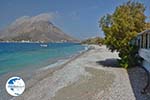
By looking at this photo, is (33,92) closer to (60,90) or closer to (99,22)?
(60,90)

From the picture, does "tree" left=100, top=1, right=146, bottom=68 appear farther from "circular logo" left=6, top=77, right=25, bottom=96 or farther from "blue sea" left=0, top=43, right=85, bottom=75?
"circular logo" left=6, top=77, right=25, bottom=96

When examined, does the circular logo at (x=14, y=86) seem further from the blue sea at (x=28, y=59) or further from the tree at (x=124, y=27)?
the blue sea at (x=28, y=59)

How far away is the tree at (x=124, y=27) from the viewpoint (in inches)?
902

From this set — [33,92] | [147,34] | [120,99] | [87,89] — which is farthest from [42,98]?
[147,34]

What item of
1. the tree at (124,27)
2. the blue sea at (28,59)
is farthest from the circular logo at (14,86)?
the blue sea at (28,59)

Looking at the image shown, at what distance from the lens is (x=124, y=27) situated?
22656mm

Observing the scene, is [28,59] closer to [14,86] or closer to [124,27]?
[124,27]

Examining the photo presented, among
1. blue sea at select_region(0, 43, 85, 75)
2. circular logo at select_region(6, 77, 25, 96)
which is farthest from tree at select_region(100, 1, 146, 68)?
circular logo at select_region(6, 77, 25, 96)

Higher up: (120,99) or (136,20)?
(136,20)

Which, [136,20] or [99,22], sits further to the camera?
[99,22]

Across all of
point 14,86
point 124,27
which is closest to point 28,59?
point 124,27

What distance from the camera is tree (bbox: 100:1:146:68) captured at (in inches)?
902

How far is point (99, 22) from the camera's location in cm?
2508

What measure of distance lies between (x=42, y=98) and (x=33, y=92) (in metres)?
1.88
